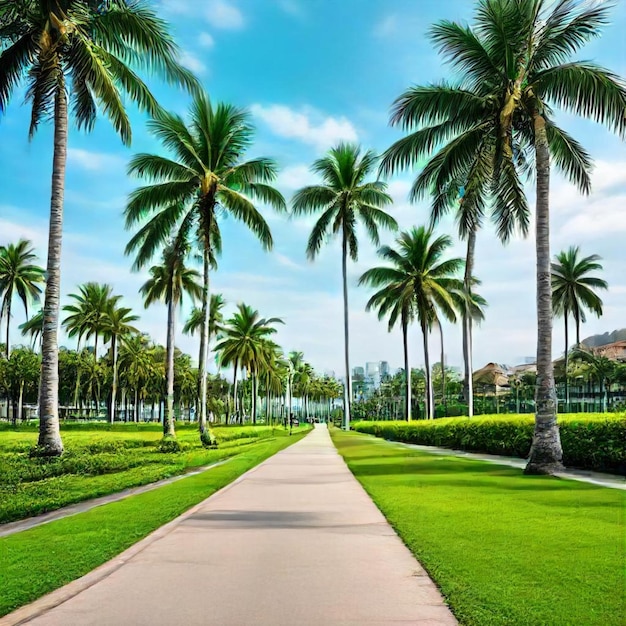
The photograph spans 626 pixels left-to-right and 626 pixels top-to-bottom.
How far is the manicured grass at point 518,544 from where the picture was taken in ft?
14.9

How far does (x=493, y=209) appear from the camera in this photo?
18422 millimetres

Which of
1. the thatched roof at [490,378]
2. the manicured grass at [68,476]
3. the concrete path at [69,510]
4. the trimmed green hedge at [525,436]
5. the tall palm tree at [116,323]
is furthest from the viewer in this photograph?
the thatched roof at [490,378]

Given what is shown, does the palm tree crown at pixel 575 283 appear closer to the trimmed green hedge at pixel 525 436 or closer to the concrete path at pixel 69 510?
the trimmed green hedge at pixel 525 436

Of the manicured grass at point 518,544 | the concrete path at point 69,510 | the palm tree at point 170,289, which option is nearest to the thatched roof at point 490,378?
the palm tree at point 170,289

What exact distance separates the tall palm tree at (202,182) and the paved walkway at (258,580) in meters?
20.1

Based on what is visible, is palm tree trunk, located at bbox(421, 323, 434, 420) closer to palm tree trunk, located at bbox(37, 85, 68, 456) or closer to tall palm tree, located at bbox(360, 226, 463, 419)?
tall palm tree, located at bbox(360, 226, 463, 419)

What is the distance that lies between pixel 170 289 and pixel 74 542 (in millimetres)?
25182

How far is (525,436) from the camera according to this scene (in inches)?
725

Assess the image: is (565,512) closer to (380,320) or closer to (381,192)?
(381,192)

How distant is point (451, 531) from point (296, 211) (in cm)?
3506

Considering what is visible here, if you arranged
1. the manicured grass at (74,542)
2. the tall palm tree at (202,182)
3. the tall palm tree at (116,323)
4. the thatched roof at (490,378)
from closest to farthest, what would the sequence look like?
the manicured grass at (74,542)
the tall palm tree at (202,182)
the tall palm tree at (116,323)
the thatched roof at (490,378)

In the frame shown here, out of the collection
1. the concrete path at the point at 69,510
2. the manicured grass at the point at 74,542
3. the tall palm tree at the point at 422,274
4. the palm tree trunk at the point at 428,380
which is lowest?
the concrete path at the point at 69,510

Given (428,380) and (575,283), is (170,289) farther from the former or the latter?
(575,283)

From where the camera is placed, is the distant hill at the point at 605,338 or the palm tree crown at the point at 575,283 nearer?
the palm tree crown at the point at 575,283
